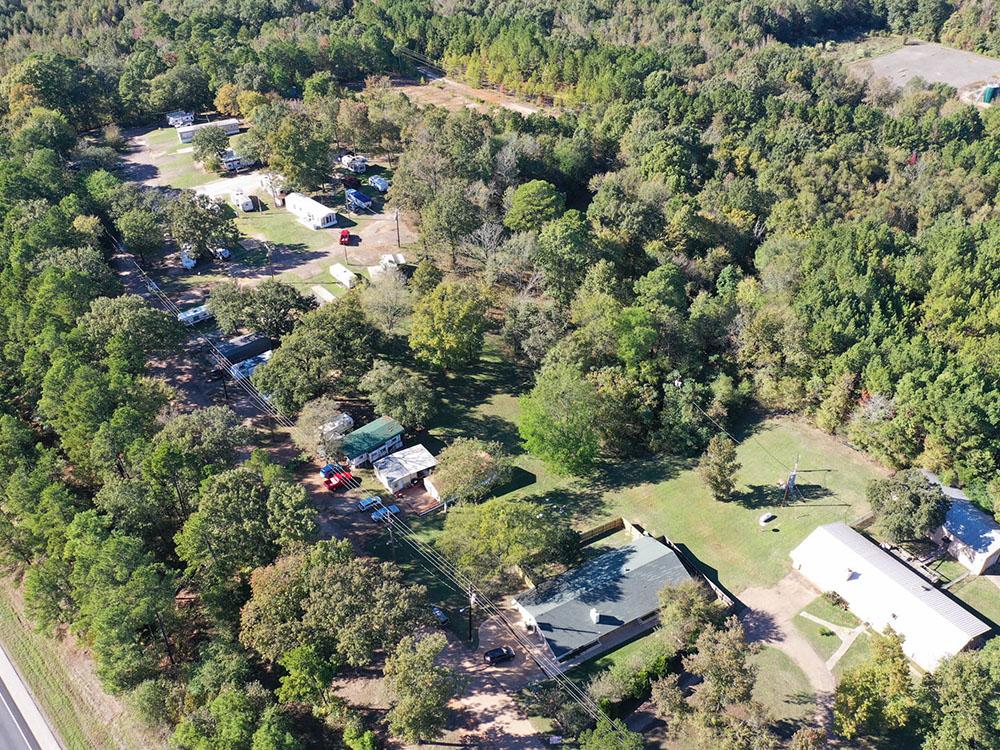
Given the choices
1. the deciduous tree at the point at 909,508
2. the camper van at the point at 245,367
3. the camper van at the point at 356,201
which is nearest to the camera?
the deciduous tree at the point at 909,508

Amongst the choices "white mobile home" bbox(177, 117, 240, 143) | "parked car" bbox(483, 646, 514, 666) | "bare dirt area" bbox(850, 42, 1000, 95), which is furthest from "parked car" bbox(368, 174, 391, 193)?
"bare dirt area" bbox(850, 42, 1000, 95)

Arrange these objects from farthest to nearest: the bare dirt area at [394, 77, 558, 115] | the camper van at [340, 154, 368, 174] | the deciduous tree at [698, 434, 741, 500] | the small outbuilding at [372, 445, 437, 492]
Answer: the bare dirt area at [394, 77, 558, 115]
the camper van at [340, 154, 368, 174]
the small outbuilding at [372, 445, 437, 492]
the deciduous tree at [698, 434, 741, 500]

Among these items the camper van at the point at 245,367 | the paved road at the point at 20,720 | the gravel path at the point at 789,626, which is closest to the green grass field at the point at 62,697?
the paved road at the point at 20,720

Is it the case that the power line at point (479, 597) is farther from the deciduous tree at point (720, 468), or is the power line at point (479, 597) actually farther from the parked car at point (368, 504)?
the deciduous tree at point (720, 468)

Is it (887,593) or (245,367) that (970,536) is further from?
(245,367)

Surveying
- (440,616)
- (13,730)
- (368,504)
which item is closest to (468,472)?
(368,504)

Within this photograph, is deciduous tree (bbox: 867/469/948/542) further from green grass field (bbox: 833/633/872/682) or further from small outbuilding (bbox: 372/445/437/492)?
Result: small outbuilding (bbox: 372/445/437/492)
